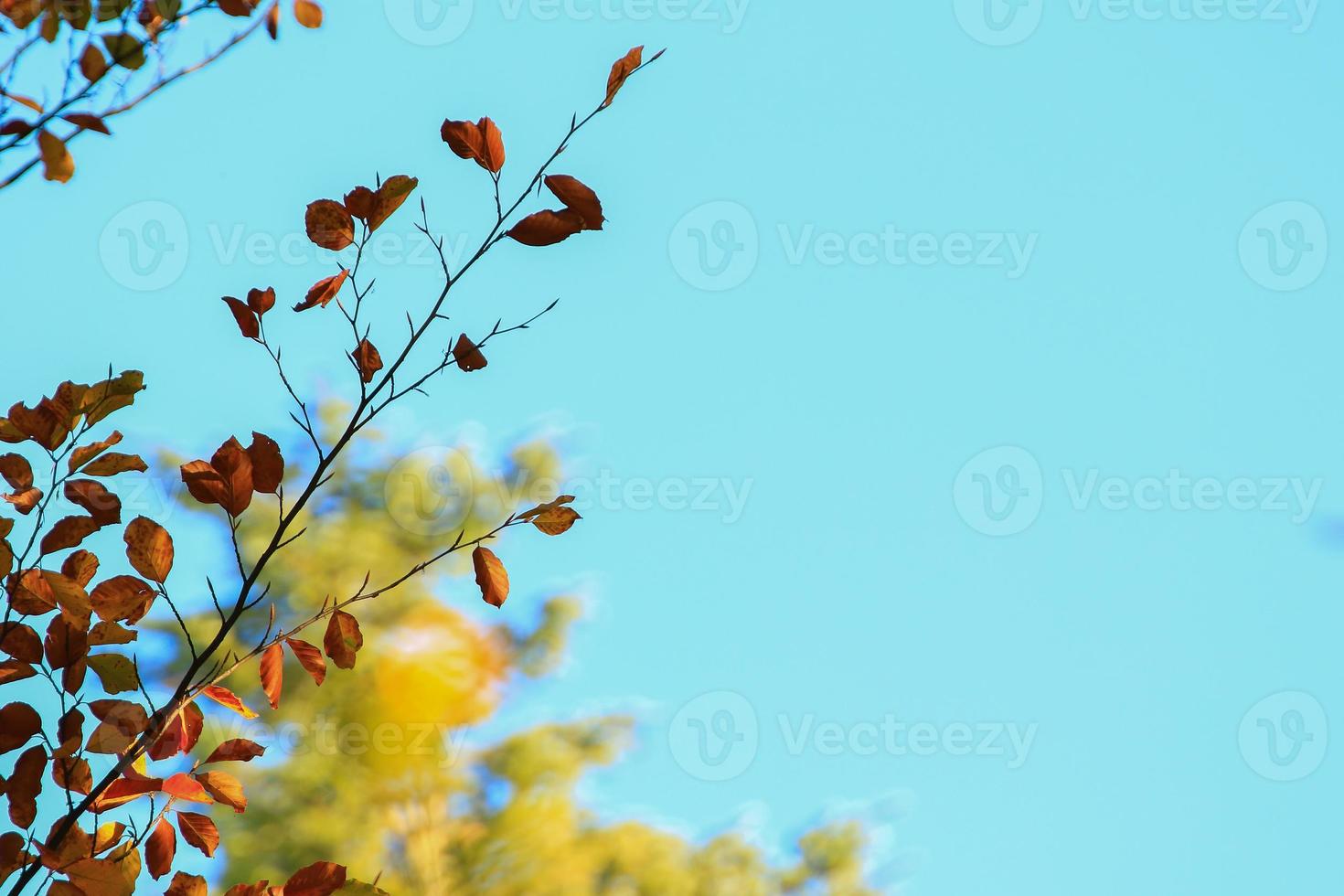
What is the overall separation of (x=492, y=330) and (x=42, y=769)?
48 cm

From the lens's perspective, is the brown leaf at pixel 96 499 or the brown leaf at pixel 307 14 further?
the brown leaf at pixel 307 14

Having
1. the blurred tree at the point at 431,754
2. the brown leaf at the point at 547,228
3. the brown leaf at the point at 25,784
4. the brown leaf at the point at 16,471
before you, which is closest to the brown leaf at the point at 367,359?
the brown leaf at the point at 547,228

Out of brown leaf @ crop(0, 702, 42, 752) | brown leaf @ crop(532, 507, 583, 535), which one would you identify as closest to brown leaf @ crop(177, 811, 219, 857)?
brown leaf @ crop(0, 702, 42, 752)

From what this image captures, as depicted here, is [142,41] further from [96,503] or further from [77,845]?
[77,845]

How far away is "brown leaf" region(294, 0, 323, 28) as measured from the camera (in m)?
1.02

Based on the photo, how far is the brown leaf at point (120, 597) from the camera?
86 cm

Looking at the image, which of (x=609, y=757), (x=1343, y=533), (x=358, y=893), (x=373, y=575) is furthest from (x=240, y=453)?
(x=609, y=757)

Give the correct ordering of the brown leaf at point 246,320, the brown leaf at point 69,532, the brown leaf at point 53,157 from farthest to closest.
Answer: the brown leaf at point 246,320 → the brown leaf at point 69,532 → the brown leaf at point 53,157

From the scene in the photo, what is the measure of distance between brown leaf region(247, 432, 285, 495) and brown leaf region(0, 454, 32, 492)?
0.18m

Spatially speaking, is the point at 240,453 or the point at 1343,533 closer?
the point at 1343,533

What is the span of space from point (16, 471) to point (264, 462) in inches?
7.7

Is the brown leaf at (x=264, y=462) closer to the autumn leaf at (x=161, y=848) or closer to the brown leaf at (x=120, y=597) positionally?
the brown leaf at (x=120, y=597)

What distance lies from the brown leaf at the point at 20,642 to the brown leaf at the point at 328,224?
1.25ft

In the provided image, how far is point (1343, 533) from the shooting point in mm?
747
